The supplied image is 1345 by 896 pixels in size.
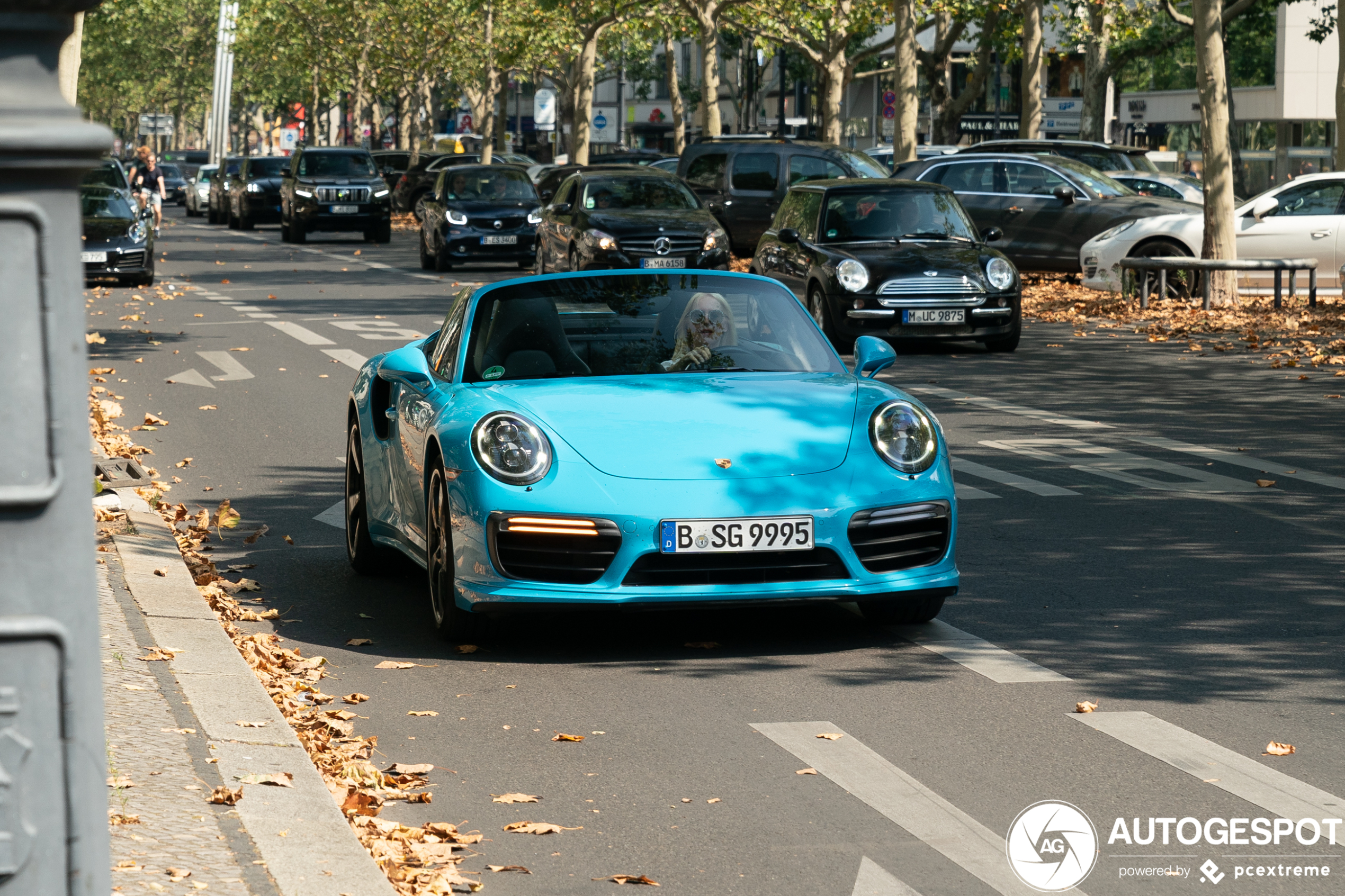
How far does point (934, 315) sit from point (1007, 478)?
760 centimetres

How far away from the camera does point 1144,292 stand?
2297 cm

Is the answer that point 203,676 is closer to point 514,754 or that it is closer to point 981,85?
point 514,754

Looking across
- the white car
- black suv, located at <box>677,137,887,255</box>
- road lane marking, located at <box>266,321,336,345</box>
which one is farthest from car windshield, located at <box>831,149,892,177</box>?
road lane marking, located at <box>266,321,336,345</box>

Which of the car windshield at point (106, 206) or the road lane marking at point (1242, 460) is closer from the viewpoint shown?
the road lane marking at point (1242, 460)

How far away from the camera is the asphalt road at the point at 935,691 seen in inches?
184

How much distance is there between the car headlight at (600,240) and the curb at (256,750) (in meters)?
17.5

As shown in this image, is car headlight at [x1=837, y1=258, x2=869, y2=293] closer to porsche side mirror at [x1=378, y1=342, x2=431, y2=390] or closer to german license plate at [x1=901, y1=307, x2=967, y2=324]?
german license plate at [x1=901, y1=307, x2=967, y2=324]

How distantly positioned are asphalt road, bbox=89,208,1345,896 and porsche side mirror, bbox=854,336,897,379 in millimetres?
951

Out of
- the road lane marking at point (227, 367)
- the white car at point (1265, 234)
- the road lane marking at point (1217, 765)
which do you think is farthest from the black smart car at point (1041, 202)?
the road lane marking at point (1217, 765)

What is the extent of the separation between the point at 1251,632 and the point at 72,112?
5.78 m

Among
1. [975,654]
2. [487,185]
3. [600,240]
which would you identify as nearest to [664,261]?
[600,240]

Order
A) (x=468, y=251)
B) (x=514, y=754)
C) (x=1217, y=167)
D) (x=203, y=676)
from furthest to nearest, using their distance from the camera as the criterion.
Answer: (x=468, y=251)
(x=1217, y=167)
(x=203, y=676)
(x=514, y=754)

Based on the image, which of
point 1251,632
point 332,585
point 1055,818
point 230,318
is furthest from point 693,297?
point 230,318

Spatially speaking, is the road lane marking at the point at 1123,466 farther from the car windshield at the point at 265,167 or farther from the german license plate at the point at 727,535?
the car windshield at the point at 265,167
